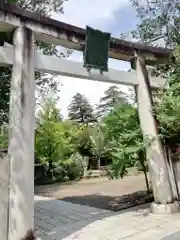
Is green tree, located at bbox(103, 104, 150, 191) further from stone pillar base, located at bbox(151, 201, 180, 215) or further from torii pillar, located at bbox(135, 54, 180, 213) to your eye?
stone pillar base, located at bbox(151, 201, 180, 215)

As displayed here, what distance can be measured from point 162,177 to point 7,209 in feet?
12.4

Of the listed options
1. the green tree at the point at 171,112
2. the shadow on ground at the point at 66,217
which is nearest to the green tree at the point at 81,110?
the shadow on ground at the point at 66,217

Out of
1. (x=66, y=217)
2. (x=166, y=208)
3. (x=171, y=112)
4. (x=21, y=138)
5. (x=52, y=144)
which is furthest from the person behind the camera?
(x=52, y=144)

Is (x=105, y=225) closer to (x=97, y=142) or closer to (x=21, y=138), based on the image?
(x=21, y=138)

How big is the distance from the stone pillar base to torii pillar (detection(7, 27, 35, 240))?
3151 millimetres

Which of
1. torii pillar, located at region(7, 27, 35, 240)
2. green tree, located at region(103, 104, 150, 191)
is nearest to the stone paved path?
torii pillar, located at region(7, 27, 35, 240)

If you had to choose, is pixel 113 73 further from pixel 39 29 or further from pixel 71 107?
pixel 71 107

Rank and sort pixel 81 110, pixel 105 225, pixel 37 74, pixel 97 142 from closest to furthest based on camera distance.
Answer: pixel 105 225 < pixel 37 74 < pixel 97 142 < pixel 81 110

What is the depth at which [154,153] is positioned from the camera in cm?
677

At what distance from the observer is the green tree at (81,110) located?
4078cm

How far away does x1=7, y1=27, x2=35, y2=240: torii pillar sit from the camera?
448 centimetres

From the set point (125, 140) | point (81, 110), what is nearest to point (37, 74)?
point (125, 140)

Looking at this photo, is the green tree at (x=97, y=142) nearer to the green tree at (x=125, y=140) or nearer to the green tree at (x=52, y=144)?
the green tree at (x=52, y=144)

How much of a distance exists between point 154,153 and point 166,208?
Result: 4.25 ft
